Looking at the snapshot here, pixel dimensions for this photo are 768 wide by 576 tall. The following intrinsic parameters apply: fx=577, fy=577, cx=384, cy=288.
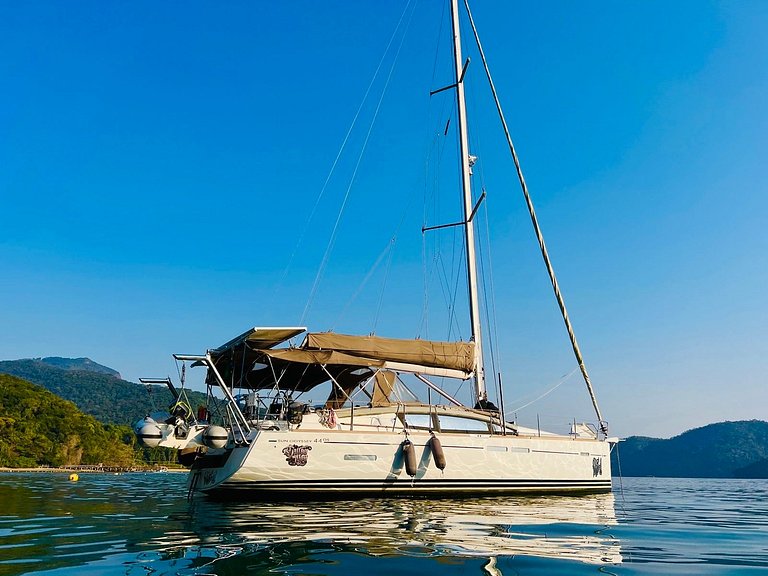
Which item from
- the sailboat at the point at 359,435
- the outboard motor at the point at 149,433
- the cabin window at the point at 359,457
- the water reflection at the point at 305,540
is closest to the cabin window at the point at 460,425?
the sailboat at the point at 359,435

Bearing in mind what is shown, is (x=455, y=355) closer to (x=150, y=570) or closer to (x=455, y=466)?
(x=455, y=466)

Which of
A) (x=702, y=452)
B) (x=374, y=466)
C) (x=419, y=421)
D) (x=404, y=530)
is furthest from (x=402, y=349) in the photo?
(x=702, y=452)

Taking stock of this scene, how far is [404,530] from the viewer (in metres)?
8.09

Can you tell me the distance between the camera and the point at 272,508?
11.4 metres

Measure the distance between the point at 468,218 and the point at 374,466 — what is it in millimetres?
10094

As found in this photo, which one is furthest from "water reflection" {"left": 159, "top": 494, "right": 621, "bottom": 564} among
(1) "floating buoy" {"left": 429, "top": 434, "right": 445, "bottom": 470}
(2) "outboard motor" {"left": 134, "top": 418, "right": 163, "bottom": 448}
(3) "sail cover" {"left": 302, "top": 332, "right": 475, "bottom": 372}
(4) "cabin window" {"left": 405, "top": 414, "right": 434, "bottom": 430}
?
(3) "sail cover" {"left": 302, "top": 332, "right": 475, "bottom": 372}

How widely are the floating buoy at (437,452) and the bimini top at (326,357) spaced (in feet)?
8.38

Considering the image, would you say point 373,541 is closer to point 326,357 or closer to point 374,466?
point 374,466

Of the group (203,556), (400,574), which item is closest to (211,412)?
(203,556)

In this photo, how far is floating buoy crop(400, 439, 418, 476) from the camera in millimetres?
13648

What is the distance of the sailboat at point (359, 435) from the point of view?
13.0 m

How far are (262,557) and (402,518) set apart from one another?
425 centimetres

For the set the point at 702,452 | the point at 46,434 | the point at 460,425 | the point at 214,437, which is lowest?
the point at 214,437

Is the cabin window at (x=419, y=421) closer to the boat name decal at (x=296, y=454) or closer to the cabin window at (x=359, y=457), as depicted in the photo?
the cabin window at (x=359, y=457)
